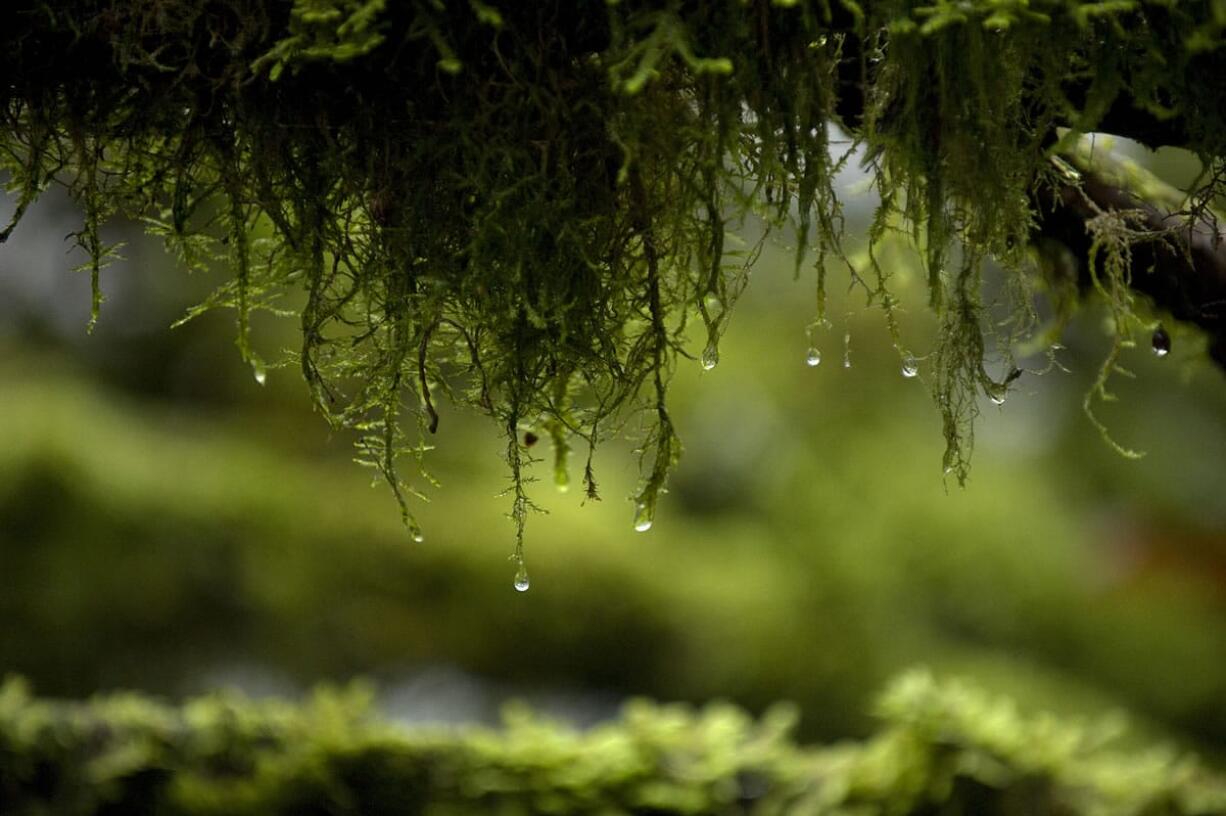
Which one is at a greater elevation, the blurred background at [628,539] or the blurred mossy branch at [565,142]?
the blurred background at [628,539]

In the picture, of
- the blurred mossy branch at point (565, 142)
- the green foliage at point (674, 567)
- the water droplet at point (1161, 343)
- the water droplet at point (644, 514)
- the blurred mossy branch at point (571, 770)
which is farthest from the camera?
the green foliage at point (674, 567)

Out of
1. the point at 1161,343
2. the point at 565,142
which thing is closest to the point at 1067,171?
the point at 1161,343

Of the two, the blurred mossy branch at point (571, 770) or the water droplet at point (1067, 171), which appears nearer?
the water droplet at point (1067, 171)

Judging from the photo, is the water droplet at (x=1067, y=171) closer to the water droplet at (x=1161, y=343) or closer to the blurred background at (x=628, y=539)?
the water droplet at (x=1161, y=343)

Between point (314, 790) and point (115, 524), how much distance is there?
90.7 inches

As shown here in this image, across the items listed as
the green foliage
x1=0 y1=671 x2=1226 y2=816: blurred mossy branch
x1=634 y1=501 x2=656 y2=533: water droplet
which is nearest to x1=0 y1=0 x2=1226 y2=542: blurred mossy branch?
x1=634 y1=501 x2=656 y2=533: water droplet

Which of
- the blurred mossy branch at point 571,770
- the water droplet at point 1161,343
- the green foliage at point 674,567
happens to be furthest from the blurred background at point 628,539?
the water droplet at point 1161,343

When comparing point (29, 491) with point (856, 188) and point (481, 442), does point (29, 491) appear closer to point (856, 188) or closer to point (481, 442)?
point (481, 442)

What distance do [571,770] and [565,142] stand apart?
2.99 ft

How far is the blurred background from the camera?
11.0 ft

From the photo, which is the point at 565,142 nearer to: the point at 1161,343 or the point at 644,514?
the point at 644,514

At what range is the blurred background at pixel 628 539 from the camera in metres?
3.35

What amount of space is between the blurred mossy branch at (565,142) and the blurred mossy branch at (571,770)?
70 centimetres

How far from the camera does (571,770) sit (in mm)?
1325
